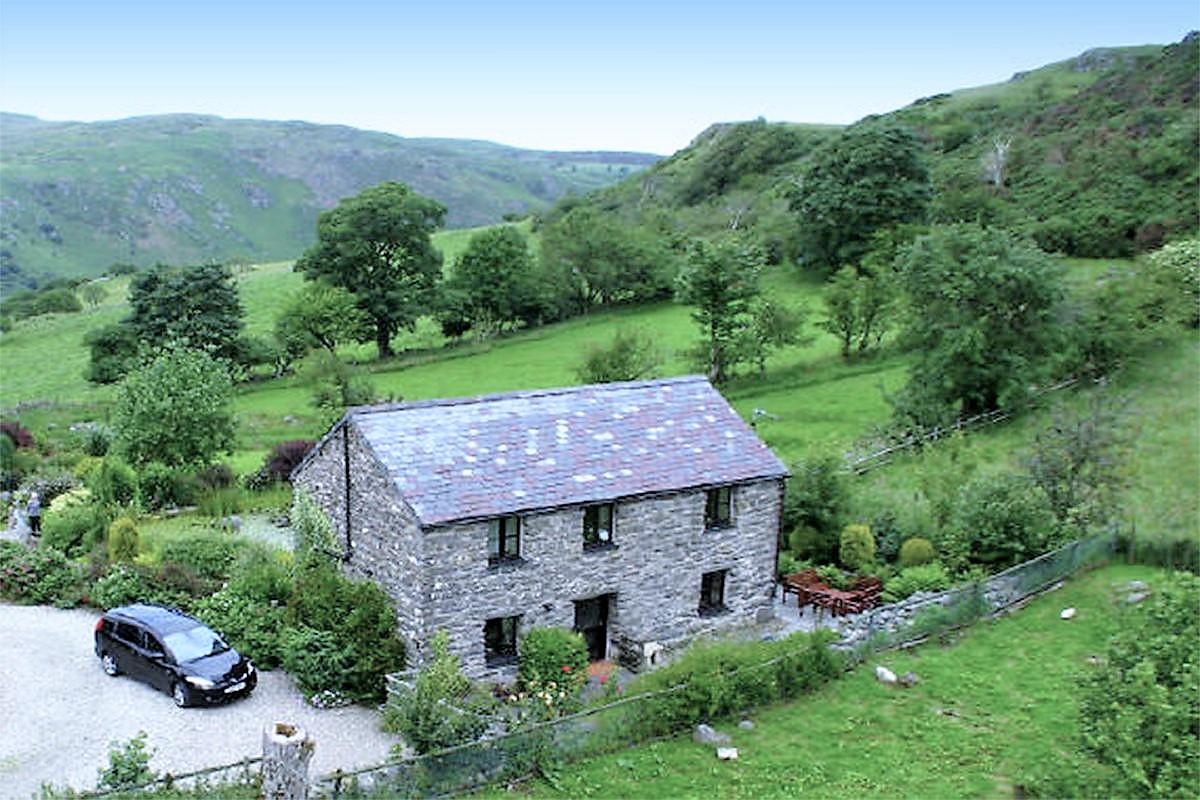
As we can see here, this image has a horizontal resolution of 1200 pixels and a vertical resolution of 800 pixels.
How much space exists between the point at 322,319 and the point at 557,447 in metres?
40.6

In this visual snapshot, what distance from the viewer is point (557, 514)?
25375mm

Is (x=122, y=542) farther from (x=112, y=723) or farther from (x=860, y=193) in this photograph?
(x=860, y=193)

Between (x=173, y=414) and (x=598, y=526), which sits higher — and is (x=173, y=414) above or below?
below

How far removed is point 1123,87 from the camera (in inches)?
3949

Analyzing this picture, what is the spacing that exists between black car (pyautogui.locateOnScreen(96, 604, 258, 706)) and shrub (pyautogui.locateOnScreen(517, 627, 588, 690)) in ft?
20.7

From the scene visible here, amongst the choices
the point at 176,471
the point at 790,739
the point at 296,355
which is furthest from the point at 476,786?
the point at 296,355

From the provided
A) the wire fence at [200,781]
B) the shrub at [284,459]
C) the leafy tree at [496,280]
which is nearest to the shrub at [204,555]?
the shrub at [284,459]

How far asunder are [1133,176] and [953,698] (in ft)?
213

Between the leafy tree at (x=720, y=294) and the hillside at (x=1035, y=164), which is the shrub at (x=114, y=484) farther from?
the hillside at (x=1035, y=164)

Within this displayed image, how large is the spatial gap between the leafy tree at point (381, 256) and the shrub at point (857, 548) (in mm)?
40868

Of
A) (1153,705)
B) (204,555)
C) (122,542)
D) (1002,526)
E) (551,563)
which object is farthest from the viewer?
(1002,526)

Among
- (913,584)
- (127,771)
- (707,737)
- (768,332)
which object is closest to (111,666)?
(127,771)

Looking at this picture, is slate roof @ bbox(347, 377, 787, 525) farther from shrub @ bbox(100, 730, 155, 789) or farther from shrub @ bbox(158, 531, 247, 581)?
shrub @ bbox(158, 531, 247, 581)

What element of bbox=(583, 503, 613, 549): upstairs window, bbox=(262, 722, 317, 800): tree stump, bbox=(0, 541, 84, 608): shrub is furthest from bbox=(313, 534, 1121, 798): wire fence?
bbox=(0, 541, 84, 608): shrub
